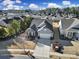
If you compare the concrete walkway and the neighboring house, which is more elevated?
the neighboring house

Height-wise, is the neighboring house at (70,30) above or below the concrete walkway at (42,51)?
above

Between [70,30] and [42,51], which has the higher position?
[70,30]

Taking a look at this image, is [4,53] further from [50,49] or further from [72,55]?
[72,55]

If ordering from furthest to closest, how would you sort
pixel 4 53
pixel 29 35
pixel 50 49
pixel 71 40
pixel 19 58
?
pixel 29 35
pixel 71 40
pixel 50 49
pixel 4 53
pixel 19 58

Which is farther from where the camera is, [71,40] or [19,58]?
[71,40]

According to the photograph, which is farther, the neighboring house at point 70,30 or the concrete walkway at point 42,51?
the neighboring house at point 70,30

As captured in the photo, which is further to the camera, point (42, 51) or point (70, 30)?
point (70, 30)

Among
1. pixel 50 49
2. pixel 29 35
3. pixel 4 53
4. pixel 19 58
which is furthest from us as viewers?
pixel 29 35

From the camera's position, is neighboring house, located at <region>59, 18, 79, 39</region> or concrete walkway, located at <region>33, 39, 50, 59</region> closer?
concrete walkway, located at <region>33, 39, 50, 59</region>

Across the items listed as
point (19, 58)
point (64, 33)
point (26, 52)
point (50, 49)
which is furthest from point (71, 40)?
point (19, 58)

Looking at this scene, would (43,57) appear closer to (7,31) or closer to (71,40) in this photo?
(71,40)
